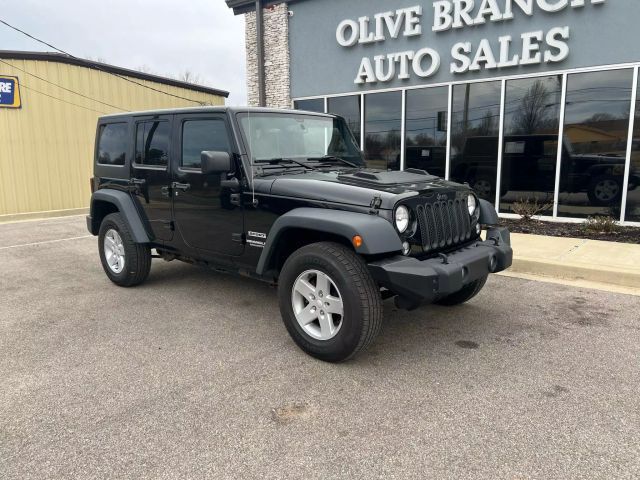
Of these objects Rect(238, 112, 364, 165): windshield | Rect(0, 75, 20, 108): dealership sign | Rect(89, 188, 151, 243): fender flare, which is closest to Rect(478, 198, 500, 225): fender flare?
Rect(238, 112, 364, 165): windshield

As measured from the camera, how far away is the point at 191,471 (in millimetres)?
2406

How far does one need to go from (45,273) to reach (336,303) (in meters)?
4.79

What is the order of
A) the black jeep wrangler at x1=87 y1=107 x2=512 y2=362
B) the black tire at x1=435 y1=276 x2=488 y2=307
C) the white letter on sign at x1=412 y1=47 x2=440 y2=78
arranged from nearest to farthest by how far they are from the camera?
the black jeep wrangler at x1=87 y1=107 x2=512 y2=362 → the black tire at x1=435 y1=276 x2=488 y2=307 → the white letter on sign at x1=412 y1=47 x2=440 y2=78

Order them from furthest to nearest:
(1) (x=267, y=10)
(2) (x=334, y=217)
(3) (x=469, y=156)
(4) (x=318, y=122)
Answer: (1) (x=267, y=10) → (3) (x=469, y=156) → (4) (x=318, y=122) → (2) (x=334, y=217)

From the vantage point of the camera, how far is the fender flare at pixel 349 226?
3.27 metres

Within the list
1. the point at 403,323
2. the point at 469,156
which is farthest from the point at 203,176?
the point at 469,156

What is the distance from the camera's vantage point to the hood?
3553mm

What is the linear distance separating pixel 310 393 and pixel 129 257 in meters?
3.15

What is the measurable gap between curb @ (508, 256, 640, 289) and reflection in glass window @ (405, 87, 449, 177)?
4116 millimetres

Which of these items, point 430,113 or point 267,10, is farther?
point 267,10

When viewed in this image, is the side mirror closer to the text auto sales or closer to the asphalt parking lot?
the asphalt parking lot

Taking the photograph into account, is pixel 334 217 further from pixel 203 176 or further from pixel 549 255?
pixel 549 255

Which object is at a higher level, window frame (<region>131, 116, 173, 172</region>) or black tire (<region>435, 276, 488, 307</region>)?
window frame (<region>131, 116, 173, 172</region>)

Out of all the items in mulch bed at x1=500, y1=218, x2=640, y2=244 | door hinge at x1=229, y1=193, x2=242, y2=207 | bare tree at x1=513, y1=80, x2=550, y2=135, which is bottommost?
mulch bed at x1=500, y1=218, x2=640, y2=244
